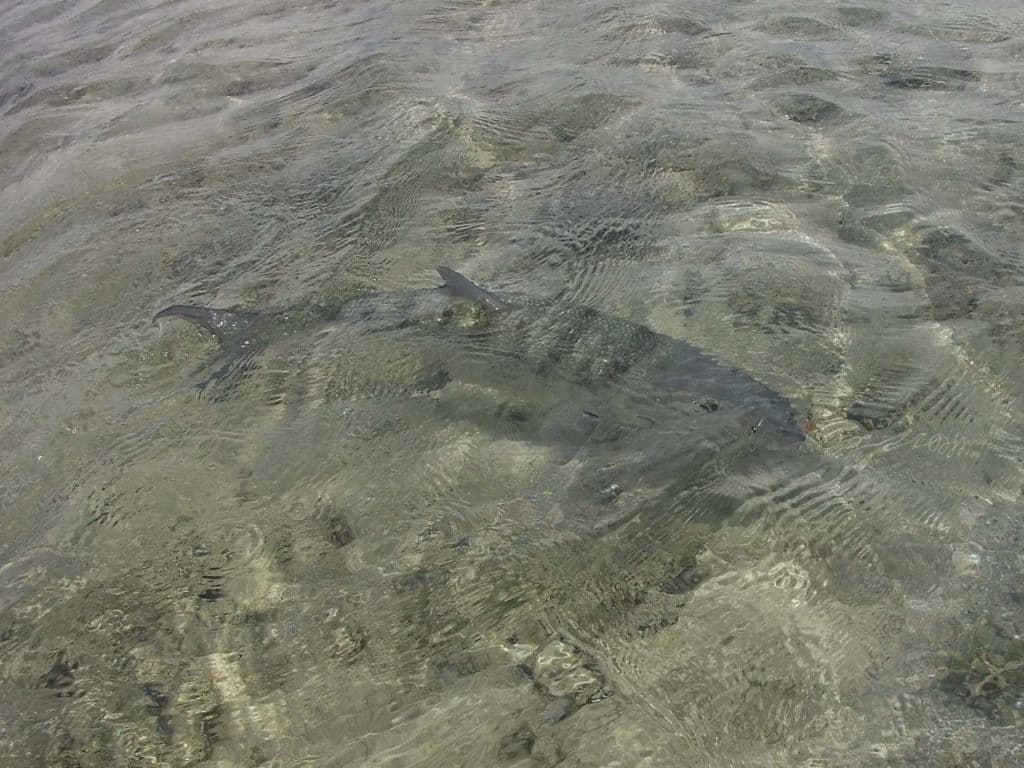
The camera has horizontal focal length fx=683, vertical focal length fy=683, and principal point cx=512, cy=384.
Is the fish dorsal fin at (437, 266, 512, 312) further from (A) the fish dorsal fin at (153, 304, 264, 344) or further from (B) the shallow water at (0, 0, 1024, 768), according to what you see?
(A) the fish dorsal fin at (153, 304, 264, 344)

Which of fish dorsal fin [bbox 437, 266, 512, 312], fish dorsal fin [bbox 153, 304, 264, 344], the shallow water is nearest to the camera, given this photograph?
the shallow water

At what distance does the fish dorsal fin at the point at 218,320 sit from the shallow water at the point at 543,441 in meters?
0.29

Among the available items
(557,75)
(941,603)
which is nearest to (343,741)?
(941,603)

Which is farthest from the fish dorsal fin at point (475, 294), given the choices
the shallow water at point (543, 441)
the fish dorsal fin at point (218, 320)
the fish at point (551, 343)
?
the fish dorsal fin at point (218, 320)

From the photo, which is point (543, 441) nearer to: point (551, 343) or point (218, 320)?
point (551, 343)

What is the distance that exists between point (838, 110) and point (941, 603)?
17.1 feet

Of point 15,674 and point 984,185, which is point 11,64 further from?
point 984,185

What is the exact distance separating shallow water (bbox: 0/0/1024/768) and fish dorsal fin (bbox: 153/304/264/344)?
0.95ft

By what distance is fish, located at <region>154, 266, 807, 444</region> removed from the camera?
12.6 feet

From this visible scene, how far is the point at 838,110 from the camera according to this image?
6.51 m

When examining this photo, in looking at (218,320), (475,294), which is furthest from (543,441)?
(218,320)

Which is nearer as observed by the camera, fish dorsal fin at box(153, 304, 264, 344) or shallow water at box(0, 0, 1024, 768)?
shallow water at box(0, 0, 1024, 768)

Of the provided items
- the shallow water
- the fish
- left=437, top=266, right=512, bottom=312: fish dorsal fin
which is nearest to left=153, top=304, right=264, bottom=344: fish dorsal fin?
the fish

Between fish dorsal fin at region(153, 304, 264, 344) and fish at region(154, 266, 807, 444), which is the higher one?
fish dorsal fin at region(153, 304, 264, 344)
